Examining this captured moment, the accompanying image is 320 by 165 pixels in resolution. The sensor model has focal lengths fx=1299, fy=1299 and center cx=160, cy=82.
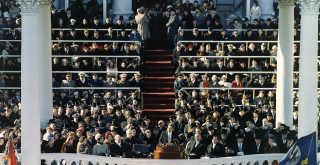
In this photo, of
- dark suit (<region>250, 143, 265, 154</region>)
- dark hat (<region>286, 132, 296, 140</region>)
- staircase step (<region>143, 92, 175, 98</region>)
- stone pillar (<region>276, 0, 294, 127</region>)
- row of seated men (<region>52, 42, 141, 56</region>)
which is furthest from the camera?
row of seated men (<region>52, 42, 141, 56</region>)

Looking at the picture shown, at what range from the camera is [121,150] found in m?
38.6

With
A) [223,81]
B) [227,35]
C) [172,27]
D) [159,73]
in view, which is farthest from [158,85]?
[227,35]

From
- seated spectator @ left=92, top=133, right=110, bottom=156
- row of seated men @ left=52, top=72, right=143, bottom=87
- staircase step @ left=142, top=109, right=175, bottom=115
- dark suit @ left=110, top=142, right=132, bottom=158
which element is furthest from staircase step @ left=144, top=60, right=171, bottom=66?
seated spectator @ left=92, top=133, right=110, bottom=156

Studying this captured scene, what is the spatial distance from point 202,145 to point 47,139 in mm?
4612

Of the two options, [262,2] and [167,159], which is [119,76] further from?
[167,159]


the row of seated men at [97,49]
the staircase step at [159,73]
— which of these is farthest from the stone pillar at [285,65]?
the row of seated men at [97,49]

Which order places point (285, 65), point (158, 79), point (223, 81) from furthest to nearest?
1. point (158, 79)
2. point (223, 81)
3. point (285, 65)

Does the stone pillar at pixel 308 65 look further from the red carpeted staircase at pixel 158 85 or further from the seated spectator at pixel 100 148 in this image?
the red carpeted staircase at pixel 158 85

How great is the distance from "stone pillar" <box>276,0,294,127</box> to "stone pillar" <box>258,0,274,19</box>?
1457 cm

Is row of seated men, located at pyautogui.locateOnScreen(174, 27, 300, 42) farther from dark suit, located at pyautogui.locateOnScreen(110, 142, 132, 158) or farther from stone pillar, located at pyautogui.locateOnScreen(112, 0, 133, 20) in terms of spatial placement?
dark suit, located at pyautogui.locateOnScreen(110, 142, 132, 158)

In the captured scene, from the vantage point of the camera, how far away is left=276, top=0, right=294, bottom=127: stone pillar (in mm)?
40719

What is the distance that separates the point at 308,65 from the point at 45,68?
10.3 metres

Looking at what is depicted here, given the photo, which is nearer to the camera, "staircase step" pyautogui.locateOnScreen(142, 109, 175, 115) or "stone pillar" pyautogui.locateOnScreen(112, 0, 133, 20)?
"staircase step" pyautogui.locateOnScreen(142, 109, 175, 115)

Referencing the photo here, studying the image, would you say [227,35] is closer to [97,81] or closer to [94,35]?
[94,35]
